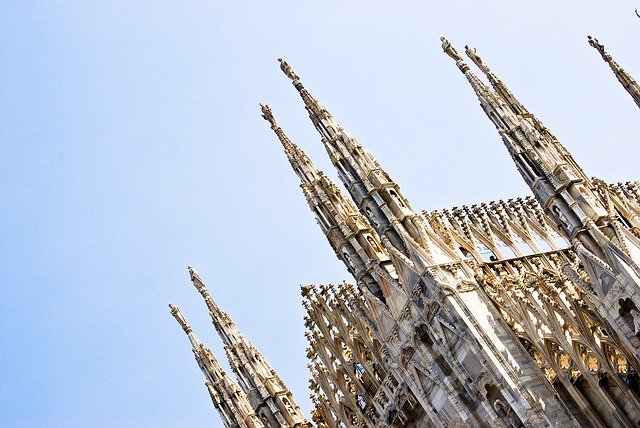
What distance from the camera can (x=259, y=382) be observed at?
37.4 meters

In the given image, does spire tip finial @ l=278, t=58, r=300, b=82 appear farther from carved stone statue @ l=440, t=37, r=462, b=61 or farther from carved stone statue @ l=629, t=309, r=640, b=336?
carved stone statue @ l=629, t=309, r=640, b=336

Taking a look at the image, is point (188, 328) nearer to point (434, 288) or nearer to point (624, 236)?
point (434, 288)

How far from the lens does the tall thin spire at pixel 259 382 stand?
122 feet

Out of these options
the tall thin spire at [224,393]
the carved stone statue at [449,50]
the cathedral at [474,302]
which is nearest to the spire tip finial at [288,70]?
the cathedral at [474,302]

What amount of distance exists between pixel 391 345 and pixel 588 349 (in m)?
6.38

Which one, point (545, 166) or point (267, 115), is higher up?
point (267, 115)

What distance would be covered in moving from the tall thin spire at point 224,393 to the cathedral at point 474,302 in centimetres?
109

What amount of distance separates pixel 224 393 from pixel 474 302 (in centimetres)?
1544

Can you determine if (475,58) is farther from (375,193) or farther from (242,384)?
(242,384)

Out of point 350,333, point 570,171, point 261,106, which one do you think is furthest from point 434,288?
point 261,106

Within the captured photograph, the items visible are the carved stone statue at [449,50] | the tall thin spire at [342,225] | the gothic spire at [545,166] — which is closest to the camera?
the gothic spire at [545,166]

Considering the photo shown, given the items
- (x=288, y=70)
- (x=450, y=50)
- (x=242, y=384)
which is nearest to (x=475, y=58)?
(x=450, y=50)

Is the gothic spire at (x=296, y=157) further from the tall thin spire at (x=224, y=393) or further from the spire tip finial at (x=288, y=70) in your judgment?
the tall thin spire at (x=224, y=393)

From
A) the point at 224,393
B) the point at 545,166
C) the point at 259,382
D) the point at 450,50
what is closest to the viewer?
the point at 545,166
